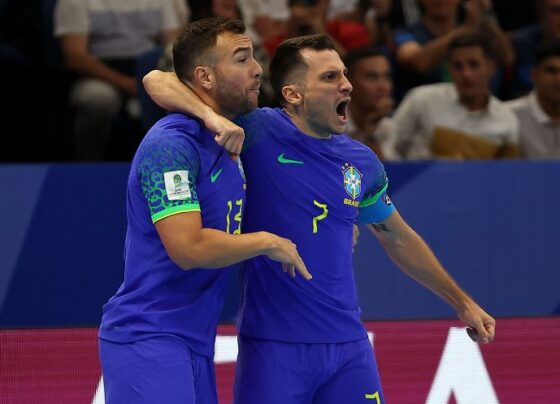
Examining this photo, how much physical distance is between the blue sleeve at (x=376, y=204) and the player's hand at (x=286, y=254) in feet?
2.41

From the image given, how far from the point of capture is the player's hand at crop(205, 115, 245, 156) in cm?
424

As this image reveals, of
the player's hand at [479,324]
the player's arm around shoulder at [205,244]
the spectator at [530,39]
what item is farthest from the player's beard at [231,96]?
the spectator at [530,39]

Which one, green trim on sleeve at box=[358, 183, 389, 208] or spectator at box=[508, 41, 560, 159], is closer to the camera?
green trim on sleeve at box=[358, 183, 389, 208]

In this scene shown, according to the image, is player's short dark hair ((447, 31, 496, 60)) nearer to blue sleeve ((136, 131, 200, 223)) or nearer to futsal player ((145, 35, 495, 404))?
futsal player ((145, 35, 495, 404))

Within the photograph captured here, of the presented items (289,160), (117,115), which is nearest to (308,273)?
(289,160)

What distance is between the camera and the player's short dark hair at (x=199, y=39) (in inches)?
174

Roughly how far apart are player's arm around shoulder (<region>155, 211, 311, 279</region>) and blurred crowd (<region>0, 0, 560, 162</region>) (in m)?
3.30

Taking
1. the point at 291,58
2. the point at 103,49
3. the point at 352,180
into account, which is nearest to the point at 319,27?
the point at 103,49

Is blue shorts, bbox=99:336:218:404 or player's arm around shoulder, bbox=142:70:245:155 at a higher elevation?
player's arm around shoulder, bbox=142:70:245:155

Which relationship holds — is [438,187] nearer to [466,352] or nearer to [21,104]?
[466,352]

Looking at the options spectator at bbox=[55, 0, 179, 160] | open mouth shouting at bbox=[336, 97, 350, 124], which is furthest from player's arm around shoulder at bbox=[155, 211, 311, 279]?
spectator at bbox=[55, 0, 179, 160]

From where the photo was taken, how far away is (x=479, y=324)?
15.8 ft

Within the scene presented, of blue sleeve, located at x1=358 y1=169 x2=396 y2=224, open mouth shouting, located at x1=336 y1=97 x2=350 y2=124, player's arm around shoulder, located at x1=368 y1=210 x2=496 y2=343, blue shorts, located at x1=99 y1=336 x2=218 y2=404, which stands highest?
open mouth shouting, located at x1=336 y1=97 x2=350 y2=124

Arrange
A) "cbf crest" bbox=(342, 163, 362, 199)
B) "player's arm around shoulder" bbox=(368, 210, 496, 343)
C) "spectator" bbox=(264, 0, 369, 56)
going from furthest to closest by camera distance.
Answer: "spectator" bbox=(264, 0, 369, 56), "player's arm around shoulder" bbox=(368, 210, 496, 343), "cbf crest" bbox=(342, 163, 362, 199)
